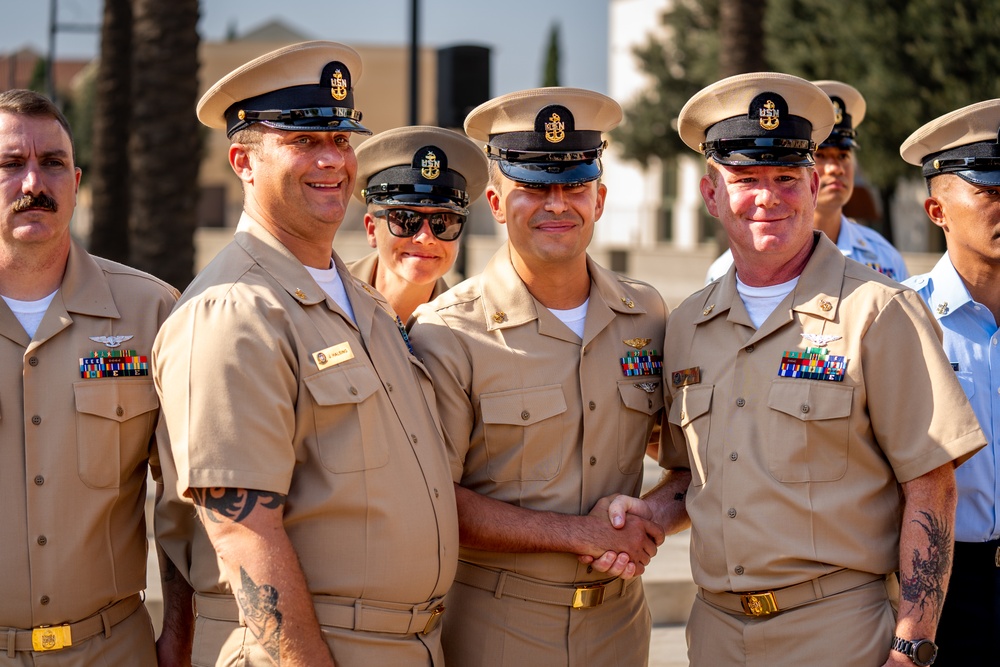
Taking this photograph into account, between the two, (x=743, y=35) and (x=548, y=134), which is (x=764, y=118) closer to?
(x=548, y=134)

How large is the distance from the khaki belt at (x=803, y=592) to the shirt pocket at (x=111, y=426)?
1.88 meters

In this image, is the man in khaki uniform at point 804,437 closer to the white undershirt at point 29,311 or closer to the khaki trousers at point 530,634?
the khaki trousers at point 530,634

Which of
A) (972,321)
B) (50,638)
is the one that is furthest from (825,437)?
(50,638)

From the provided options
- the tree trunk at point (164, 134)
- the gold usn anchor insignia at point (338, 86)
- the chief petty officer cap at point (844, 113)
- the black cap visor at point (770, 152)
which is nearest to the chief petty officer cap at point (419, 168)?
the gold usn anchor insignia at point (338, 86)

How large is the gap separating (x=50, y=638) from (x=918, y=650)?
244 centimetres

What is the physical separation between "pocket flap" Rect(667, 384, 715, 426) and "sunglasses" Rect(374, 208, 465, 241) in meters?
1.49

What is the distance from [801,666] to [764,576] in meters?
0.27

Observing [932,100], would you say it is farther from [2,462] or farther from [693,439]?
[2,462]

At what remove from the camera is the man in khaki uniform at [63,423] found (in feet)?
10.2

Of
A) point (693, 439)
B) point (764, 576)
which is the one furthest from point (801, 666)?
point (693, 439)

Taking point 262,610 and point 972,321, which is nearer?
point 262,610

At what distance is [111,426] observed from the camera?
3.25m

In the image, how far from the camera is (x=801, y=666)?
3.21m

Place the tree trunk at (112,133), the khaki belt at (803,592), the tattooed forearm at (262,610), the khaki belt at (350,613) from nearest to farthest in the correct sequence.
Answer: the tattooed forearm at (262,610), the khaki belt at (350,613), the khaki belt at (803,592), the tree trunk at (112,133)
